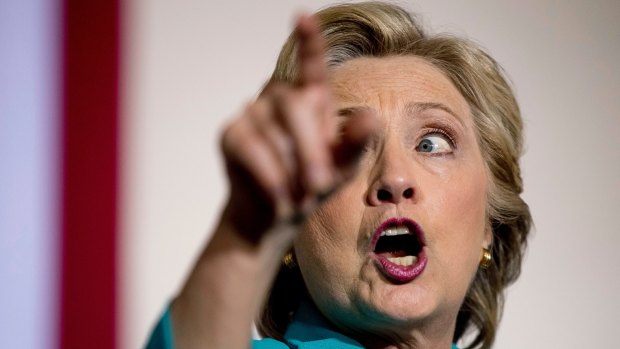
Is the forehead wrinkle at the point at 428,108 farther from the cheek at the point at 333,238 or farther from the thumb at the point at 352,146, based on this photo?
the thumb at the point at 352,146

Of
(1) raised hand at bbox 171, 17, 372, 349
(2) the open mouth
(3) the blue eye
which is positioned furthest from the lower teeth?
(1) raised hand at bbox 171, 17, 372, 349

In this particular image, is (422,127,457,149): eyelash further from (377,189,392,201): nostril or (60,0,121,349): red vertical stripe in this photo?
(60,0,121,349): red vertical stripe

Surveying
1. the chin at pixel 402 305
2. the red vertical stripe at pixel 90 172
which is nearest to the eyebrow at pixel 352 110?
the chin at pixel 402 305

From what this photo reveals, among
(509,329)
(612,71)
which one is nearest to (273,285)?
(509,329)

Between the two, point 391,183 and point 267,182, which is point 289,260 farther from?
point 267,182

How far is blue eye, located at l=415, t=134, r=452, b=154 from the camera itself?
1.07 meters

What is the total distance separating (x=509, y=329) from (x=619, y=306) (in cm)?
25

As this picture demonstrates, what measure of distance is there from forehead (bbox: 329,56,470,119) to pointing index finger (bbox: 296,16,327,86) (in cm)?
46

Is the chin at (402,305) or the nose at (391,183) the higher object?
the nose at (391,183)

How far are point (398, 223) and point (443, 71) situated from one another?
27 centimetres

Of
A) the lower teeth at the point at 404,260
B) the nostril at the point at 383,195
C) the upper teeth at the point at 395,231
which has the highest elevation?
the nostril at the point at 383,195

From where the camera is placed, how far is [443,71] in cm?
119

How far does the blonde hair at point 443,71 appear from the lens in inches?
46.5

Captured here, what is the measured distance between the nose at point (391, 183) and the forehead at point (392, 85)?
8cm
